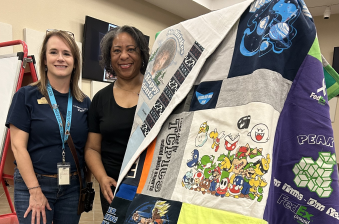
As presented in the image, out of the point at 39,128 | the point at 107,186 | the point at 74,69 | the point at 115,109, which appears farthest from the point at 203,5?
the point at 107,186

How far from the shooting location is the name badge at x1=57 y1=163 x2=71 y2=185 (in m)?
1.29

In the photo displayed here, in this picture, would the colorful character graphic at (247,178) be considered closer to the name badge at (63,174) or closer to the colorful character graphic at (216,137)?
the colorful character graphic at (216,137)

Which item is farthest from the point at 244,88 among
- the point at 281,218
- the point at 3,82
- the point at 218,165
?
the point at 3,82

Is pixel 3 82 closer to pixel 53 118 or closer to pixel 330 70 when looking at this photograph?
pixel 53 118

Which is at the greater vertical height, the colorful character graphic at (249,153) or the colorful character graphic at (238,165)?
the colorful character graphic at (249,153)

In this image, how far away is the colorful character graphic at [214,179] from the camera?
72 centimetres

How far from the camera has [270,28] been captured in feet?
2.47

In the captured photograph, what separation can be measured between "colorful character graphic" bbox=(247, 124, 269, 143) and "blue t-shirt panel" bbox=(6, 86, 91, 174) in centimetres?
97

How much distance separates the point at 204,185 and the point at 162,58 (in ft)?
1.71

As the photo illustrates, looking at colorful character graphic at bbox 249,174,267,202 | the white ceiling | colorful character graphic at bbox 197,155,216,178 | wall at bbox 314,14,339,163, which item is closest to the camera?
colorful character graphic at bbox 249,174,267,202

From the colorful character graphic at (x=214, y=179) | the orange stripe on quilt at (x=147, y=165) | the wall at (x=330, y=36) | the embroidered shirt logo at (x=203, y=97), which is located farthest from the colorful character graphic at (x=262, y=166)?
the wall at (x=330, y=36)

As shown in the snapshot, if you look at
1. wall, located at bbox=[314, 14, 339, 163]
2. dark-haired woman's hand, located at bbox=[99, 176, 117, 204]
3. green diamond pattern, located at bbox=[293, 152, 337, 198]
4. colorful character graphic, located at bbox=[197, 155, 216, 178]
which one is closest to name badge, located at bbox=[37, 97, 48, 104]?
dark-haired woman's hand, located at bbox=[99, 176, 117, 204]

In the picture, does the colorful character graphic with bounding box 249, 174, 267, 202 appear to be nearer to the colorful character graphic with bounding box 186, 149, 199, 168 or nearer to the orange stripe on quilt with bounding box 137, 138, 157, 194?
the colorful character graphic with bounding box 186, 149, 199, 168

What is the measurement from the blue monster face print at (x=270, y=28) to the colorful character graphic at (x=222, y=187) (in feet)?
1.20
